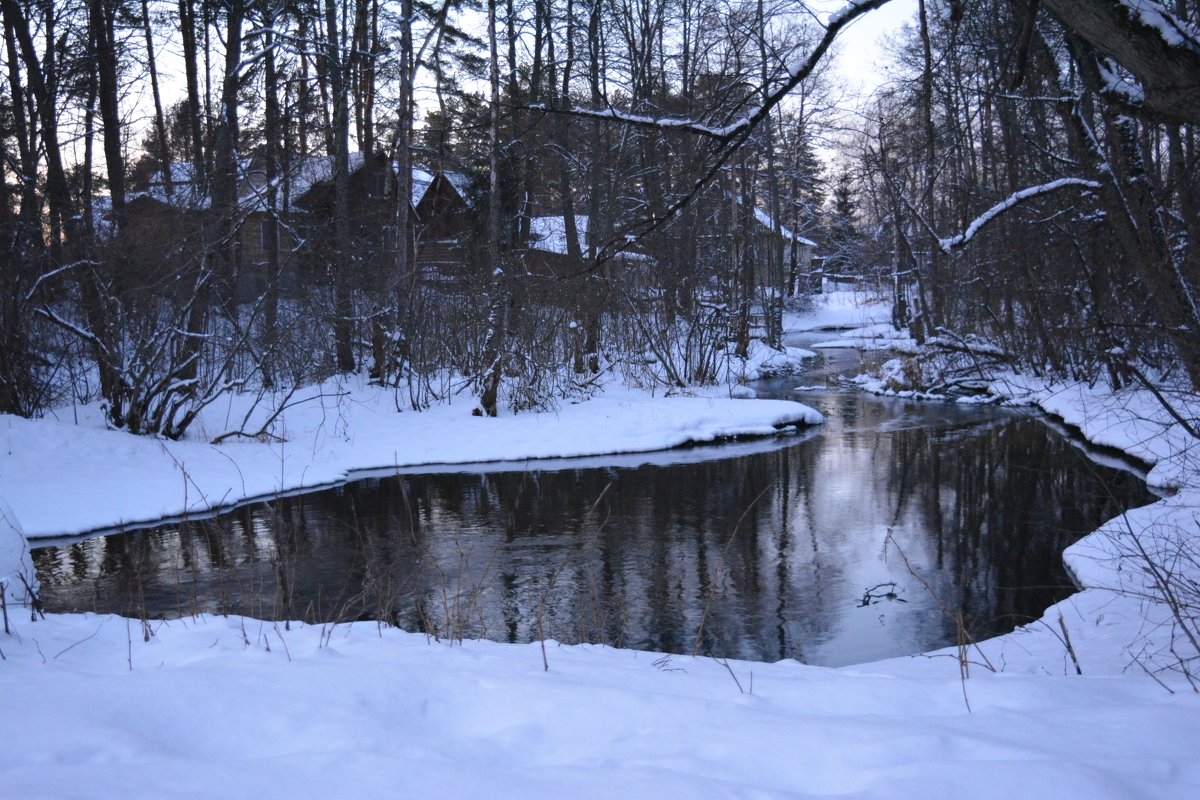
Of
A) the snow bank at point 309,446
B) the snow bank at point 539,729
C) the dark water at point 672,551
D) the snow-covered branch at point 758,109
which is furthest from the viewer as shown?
the snow bank at point 309,446

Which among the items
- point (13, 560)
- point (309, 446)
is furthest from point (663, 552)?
point (309, 446)

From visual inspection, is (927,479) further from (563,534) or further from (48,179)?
(48,179)

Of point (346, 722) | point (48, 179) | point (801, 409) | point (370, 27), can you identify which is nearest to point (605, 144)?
point (370, 27)

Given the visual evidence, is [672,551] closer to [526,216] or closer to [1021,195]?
[1021,195]

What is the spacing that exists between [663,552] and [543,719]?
610cm

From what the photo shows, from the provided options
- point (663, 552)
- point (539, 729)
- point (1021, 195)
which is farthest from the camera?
point (663, 552)

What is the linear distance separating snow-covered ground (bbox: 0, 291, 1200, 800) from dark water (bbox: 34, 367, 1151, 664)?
22.2 inches

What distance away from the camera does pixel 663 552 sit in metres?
9.34

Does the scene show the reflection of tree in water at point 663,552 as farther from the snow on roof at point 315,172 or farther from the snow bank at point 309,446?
the snow on roof at point 315,172

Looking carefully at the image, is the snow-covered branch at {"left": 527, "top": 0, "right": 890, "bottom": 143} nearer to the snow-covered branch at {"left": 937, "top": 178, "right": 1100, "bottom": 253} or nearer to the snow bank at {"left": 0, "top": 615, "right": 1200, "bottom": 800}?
the snow-covered branch at {"left": 937, "top": 178, "right": 1100, "bottom": 253}

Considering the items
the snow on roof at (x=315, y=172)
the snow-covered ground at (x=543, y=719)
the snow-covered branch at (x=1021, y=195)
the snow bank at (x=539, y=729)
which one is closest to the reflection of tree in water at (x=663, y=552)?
the snow-covered ground at (x=543, y=719)

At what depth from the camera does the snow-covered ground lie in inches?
100

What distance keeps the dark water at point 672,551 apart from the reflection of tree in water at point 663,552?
0.03 meters

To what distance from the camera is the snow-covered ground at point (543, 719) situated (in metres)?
2.55
